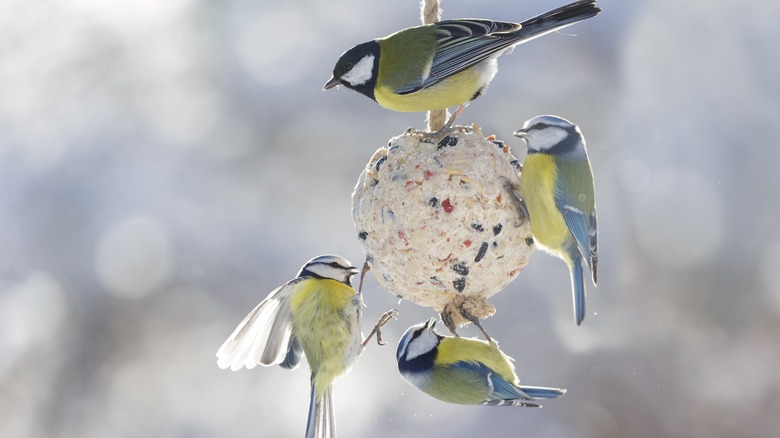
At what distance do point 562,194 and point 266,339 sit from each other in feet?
3.86

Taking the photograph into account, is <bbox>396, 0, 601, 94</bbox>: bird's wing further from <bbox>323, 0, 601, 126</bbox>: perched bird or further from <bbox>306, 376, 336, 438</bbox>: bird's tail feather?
<bbox>306, 376, 336, 438</bbox>: bird's tail feather

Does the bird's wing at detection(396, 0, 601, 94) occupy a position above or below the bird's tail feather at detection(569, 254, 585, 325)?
above

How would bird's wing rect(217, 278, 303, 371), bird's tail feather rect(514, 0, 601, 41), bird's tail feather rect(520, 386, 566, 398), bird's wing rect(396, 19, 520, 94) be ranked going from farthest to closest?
bird's wing rect(217, 278, 303, 371) < bird's tail feather rect(520, 386, 566, 398) < bird's wing rect(396, 19, 520, 94) < bird's tail feather rect(514, 0, 601, 41)

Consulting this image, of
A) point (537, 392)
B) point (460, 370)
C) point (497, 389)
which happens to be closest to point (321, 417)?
point (460, 370)

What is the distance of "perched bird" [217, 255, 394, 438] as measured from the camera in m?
2.98

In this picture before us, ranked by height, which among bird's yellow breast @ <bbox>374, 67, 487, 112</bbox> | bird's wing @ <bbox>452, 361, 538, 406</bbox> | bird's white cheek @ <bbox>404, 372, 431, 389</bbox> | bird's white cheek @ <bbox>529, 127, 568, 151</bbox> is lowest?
bird's wing @ <bbox>452, 361, 538, 406</bbox>

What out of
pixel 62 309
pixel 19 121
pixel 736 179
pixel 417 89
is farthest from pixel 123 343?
pixel 736 179

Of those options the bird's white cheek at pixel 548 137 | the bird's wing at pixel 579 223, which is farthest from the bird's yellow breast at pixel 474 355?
the bird's white cheek at pixel 548 137

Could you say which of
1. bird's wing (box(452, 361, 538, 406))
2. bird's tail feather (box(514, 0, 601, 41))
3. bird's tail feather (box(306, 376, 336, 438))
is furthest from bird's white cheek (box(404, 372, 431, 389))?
bird's tail feather (box(514, 0, 601, 41))

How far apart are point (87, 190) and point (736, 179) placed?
4.22 meters

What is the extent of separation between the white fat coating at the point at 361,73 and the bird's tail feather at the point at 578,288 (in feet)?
2.89

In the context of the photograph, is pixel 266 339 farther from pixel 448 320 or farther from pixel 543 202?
pixel 543 202

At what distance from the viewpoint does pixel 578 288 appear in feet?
8.77

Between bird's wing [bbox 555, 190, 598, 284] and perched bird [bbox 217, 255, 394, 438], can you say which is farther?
perched bird [bbox 217, 255, 394, 438]
